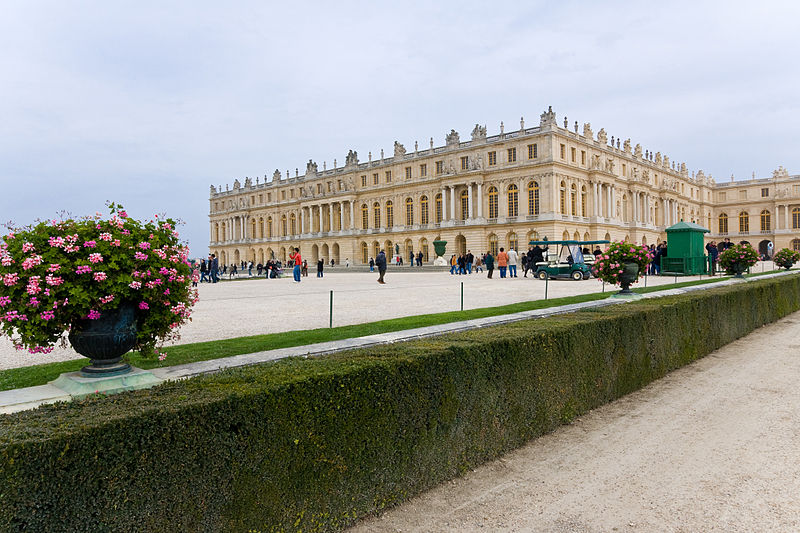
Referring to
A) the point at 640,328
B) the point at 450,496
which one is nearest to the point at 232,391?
the point at 450,496

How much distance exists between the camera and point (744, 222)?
80312mm

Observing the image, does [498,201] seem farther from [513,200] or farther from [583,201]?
[583,201]

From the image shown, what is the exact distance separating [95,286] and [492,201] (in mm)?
51889

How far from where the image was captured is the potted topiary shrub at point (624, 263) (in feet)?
42.7

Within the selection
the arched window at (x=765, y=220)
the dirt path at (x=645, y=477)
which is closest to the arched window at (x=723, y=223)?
the arched window at (x=765, y=220)

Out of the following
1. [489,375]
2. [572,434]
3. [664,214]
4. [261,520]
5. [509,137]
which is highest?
[509,137]

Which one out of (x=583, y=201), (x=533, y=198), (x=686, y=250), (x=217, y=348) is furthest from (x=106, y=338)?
(x=583, y=201)

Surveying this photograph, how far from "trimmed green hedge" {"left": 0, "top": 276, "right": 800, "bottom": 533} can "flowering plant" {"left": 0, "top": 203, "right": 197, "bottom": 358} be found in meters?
1.37

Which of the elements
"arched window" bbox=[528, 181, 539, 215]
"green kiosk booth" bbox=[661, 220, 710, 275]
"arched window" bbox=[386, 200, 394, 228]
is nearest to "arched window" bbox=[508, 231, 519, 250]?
"arched window" bbox=[528, 181, 539, 215]

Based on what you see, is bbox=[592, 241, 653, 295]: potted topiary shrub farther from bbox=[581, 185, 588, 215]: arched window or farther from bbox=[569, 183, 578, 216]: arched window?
bbox=[581, 185, 588, 215]: arched window

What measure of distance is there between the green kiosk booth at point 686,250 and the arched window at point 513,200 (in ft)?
84.0

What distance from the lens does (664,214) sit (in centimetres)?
6794

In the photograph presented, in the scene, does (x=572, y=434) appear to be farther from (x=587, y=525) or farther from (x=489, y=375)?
(x=587, y=525)

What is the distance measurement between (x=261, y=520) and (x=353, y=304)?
11.2 meters
